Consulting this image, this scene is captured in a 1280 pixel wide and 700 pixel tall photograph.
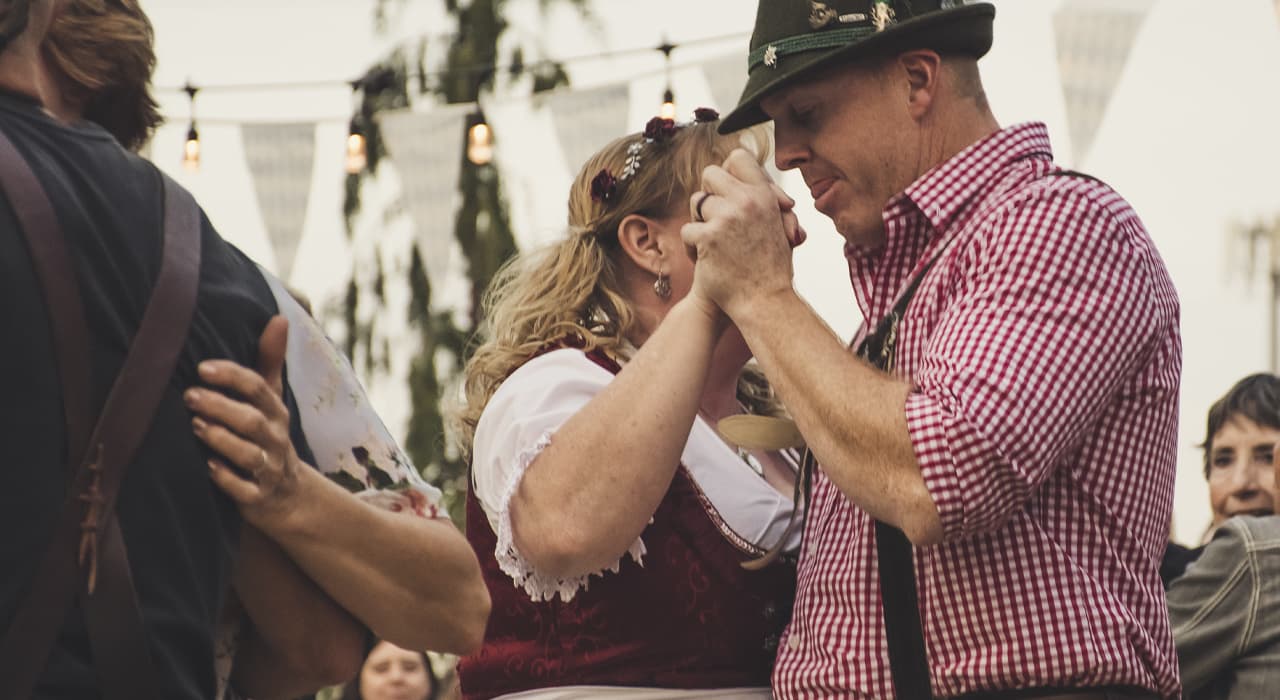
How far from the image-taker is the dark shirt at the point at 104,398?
1.51m

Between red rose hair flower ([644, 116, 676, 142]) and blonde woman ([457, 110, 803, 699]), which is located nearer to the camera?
blonde woman ([457, 110, 803, 699])

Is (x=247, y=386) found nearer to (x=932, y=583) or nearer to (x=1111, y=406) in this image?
(x=932, y=583)

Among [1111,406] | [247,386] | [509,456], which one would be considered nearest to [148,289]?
[247,386]

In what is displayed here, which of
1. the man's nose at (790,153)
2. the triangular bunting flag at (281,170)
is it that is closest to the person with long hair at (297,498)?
the man's nose at (790,153)

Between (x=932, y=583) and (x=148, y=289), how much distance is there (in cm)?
113

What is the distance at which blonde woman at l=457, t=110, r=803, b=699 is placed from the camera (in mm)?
2502

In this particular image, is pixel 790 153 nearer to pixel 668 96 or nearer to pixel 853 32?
pixel 853 32

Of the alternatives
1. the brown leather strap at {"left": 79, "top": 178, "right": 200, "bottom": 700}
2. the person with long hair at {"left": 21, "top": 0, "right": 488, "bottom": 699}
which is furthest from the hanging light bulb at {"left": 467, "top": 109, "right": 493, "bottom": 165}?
the brown leather strap at {"left": 79, "top": 178, "right": 200, "bottom": 700}

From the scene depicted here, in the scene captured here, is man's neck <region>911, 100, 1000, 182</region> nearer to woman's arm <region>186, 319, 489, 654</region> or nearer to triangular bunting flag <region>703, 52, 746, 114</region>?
woman's arm <region>186, 319, 489, 654</region>

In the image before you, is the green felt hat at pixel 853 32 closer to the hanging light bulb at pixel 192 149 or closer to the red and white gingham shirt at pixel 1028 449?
the red and white gingham shirt at pixel 1028 449

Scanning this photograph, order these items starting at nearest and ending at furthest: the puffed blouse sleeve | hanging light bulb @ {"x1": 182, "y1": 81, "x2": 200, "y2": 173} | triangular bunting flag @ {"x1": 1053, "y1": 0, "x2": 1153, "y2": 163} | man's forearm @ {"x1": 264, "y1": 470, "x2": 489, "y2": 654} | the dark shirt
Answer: the dark shirt < man's forearm @ {"x1": 264, "y1": 470, "x2": 489, "y2": 654} < the puffed blouse sleeve < triangular bunting flag @ {"x1": 1053, "y1": 0, "x2": 1153, "y2": 163} < hanging light bulb @ {"x1": 182, "y1": 81, "x2": 200, "y2": 173}

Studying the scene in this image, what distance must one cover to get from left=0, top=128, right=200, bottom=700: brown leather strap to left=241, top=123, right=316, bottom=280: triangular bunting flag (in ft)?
22.2

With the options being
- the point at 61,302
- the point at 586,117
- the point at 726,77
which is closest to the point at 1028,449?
the point at 61,302

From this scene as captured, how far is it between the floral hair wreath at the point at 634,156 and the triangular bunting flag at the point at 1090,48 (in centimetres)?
272
